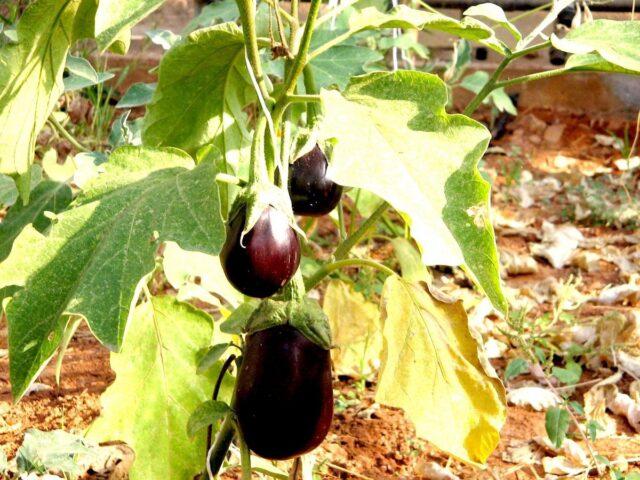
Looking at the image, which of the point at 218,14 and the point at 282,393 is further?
the point at 218,14

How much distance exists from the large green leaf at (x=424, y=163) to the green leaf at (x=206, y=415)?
0.33 m

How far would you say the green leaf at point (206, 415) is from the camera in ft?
2.93

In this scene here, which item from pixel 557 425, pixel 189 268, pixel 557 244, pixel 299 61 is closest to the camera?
pixel 299 61

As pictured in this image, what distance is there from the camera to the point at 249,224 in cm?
74

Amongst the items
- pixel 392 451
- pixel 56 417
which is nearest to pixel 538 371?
pixel 392 451

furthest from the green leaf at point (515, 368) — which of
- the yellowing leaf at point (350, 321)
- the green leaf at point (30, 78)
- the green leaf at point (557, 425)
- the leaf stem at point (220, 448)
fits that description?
the green leaf at point (30, 78)

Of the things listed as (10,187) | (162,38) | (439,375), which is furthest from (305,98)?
(162,38)

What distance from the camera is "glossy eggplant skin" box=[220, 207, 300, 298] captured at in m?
0.75

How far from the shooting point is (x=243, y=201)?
78cm

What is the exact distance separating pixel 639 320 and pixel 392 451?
0.69 meters

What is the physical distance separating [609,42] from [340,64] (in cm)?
56

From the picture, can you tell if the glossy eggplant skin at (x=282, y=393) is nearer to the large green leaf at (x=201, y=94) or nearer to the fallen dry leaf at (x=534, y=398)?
the large green leaf at (x=201, y=94)

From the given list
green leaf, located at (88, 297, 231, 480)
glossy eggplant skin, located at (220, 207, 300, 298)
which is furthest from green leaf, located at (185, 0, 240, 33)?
glossy eggplant skin, located at (220, 207, 300, 298)

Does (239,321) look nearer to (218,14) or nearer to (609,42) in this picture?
(609,42)
